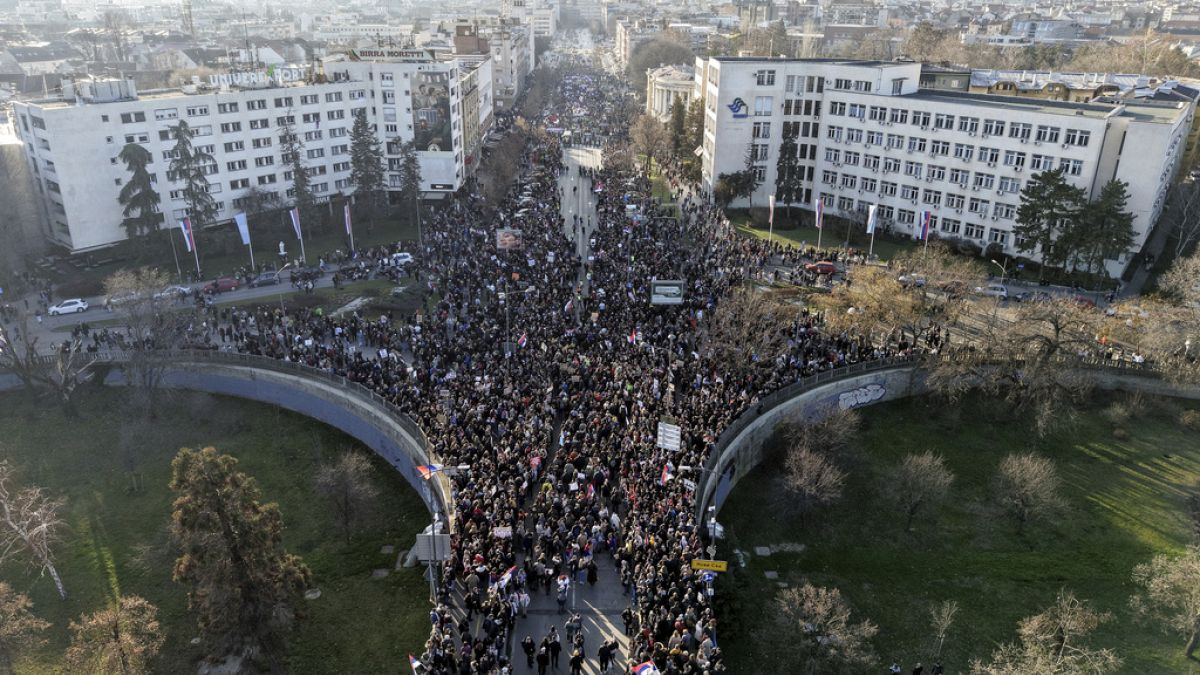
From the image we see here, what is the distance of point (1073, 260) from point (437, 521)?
158 ft

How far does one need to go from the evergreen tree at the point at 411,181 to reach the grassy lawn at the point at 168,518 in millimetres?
31609

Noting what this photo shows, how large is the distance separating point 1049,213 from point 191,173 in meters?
62.9

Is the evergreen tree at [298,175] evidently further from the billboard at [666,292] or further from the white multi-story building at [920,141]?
the white multi-story building at [920,141]

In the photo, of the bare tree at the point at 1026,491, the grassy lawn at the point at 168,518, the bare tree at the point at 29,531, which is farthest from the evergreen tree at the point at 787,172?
the bare tree at the point at 29,531

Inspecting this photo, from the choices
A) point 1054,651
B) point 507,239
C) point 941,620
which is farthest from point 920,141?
point 1054,651

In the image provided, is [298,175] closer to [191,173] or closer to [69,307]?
[191,173]

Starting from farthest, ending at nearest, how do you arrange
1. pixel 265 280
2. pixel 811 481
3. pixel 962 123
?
pixel 962 123 < pixel 265 280 < pixel 811 481

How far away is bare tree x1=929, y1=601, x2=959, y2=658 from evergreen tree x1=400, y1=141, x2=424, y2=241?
51770 mm

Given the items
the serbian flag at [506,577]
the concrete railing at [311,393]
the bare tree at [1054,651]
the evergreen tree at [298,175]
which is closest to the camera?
the bare tree at [1054,651]

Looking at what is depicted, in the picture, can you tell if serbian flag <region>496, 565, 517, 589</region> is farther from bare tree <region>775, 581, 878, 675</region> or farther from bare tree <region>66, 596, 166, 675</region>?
bare tree <region>66, 596, 166, 675</region>

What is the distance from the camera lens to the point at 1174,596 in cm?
2620

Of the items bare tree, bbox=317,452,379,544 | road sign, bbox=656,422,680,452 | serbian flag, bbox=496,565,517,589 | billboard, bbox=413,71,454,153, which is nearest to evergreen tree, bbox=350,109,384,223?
billboard, bbox=413,71,454,153

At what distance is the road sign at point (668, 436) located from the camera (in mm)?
28578

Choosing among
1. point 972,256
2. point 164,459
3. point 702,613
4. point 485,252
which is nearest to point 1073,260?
point 972,256
